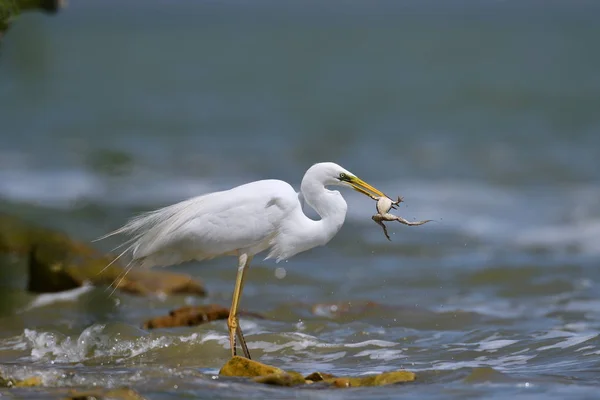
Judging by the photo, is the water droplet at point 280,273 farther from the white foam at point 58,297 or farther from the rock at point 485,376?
the rock at point 485,376

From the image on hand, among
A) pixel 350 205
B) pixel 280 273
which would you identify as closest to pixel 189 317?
pixel 280 273

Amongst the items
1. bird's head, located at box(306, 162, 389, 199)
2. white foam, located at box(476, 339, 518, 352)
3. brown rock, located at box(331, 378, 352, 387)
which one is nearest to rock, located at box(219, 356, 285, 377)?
brown rock, located at box(331, 378, 352, 387)

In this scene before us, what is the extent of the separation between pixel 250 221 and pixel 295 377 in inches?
44.3

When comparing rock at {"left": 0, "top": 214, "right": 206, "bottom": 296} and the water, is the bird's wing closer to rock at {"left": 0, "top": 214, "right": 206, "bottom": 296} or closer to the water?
the water

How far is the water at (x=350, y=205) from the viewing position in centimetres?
636

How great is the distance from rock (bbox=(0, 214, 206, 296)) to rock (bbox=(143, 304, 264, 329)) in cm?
91

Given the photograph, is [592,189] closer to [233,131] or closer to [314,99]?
[233,131]

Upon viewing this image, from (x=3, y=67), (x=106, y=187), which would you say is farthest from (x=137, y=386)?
(x=106, y=187)

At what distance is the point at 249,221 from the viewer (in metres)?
6.17

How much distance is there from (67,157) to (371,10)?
4242 inches

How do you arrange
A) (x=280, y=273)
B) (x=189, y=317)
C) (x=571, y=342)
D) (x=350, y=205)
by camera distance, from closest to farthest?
(x=571, y=342), (x=189, y=317), (x=280, y=273), (x=350, y=205)

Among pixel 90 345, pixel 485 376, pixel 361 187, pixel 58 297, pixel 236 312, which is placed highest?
pixel 361 187

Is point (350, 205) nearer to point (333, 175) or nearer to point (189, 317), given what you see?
point (189, 317)

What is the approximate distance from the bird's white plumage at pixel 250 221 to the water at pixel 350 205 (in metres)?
0.73
